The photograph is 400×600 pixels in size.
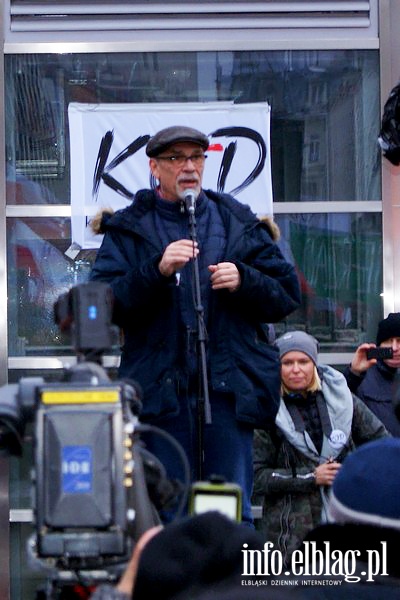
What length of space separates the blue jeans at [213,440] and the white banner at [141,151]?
7.33 feet

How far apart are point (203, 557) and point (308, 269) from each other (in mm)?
4894

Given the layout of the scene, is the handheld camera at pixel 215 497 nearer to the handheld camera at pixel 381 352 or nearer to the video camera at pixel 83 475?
the video camera at pixel 83 475

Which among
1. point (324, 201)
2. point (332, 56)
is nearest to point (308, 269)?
point (324, 201)

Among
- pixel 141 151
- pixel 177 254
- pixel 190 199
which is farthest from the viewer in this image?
pixel 141 151

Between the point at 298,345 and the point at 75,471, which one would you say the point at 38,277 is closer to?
the point at 298,345

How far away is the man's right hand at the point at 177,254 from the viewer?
4492 millimetres

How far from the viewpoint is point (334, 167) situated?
7066mm

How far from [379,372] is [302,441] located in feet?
2.72

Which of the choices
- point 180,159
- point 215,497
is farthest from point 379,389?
point 215,497

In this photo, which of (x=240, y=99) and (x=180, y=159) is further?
(x=240, y=99)

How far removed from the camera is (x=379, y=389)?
6.32 metres

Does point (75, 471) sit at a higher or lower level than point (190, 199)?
lower

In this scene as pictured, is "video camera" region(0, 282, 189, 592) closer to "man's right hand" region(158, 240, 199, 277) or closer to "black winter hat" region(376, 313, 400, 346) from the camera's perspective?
"man's right hand" region(158, 240, 199, 277)

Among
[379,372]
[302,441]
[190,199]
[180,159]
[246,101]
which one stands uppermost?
[246,101]
